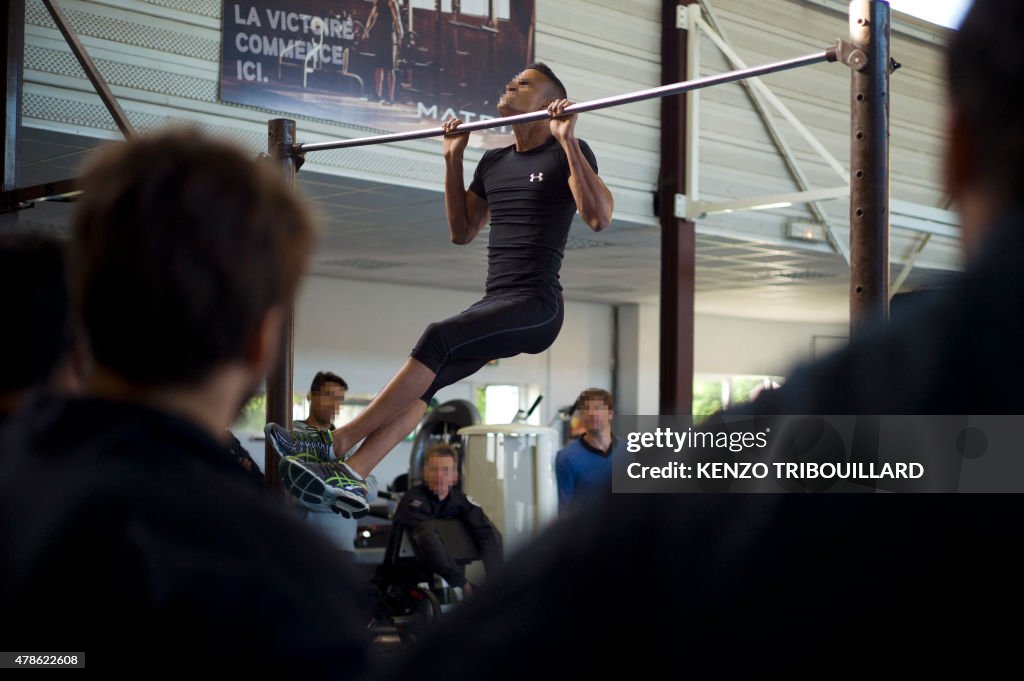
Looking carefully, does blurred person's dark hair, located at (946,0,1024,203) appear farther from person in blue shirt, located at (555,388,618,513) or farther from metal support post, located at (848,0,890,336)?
person in blue shirt, located at (555,388,618,513)

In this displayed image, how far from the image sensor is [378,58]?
7137 millimetres

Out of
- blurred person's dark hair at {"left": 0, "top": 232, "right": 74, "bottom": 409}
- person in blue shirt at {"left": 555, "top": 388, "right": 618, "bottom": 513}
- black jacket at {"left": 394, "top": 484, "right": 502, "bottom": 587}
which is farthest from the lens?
black jacket at {"left": 394, "top": 484, "right": 502, "bottom": 587}

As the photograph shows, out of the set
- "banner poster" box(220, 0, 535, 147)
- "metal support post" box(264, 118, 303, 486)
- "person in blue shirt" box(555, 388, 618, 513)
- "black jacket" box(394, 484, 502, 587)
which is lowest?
"black jacket" box(394, 484, 502, 587)

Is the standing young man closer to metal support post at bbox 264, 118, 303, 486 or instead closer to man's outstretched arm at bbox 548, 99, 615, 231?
man's outstretched arm at bbox 548, 99, 615, 231

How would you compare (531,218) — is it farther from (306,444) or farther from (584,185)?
(306,444)

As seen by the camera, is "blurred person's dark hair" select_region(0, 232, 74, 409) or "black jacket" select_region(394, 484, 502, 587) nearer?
"blurred person's dark hair" select_region(0, 232, 74, 409)

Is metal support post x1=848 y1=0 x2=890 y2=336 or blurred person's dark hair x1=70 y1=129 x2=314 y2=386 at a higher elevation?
metal support post x1=848 y1=0 x2=890 y2=336

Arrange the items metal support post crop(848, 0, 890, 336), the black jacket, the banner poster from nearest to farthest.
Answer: metal support post crop(848, 0, 890, 336)
the black jacket
the banner poster

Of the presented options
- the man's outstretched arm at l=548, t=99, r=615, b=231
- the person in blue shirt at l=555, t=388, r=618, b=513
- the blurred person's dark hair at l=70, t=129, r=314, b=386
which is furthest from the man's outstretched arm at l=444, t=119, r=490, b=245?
the blurred person's dark hair at l=70, t=129, r=314, b=386

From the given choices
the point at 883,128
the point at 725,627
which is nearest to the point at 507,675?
the point at 725,627

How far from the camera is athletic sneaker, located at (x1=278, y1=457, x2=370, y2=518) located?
3.48 m

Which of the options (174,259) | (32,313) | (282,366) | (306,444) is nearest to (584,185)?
(306,444)

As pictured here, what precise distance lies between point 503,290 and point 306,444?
0.83 metres

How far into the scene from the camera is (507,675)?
490 mm
